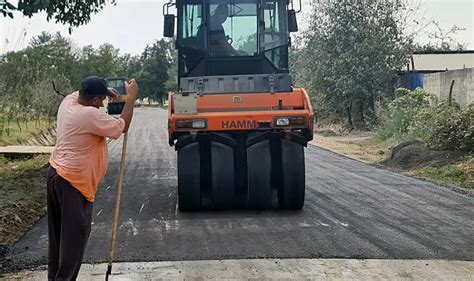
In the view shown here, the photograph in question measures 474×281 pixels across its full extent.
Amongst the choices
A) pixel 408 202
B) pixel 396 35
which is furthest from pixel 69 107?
pixel 396 35

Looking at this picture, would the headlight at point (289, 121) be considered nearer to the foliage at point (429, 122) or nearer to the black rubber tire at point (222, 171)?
the black rubber tire at point (222, 171)

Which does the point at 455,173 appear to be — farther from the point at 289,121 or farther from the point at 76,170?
the point at 76,170

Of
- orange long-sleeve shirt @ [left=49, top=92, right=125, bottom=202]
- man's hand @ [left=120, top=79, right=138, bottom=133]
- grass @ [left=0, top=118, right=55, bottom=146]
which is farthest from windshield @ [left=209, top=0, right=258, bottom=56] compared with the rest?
grass @ [left=0, top=118, right=55, bottom=146]

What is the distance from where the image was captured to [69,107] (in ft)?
18.0

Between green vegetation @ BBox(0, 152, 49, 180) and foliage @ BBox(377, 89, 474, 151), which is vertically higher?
foliage @ BBox(377, 89, 474, 151)

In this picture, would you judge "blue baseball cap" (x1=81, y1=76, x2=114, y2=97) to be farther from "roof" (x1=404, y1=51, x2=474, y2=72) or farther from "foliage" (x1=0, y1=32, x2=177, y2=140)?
"roof" (x1=404, y1=51, x2=474, y2=72)

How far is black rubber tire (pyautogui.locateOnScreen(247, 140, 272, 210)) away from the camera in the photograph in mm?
9883

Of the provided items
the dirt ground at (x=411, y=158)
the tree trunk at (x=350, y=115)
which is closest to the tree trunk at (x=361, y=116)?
the tree trunk at (x=350, y=115)

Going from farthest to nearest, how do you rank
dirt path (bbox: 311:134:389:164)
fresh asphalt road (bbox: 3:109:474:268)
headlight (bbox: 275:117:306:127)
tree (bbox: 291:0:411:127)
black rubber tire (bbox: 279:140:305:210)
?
tree (bbox: 291:0:411:127)
dirt path (bbox: 311:134:389:164)
black rubber tire (bbox: 279:140:305:210)
headlight (bbox: 275:117:306:127)
fresh asphalt road (bbox: 3:109:474:268)

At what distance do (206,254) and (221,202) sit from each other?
2746 millimetres

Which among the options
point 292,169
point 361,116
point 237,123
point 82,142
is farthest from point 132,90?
point 361,116

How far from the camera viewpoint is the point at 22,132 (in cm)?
2498

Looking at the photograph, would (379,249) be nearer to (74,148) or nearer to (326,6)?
(74,148)

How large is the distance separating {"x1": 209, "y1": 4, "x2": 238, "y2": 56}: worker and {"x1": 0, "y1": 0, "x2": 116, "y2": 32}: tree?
320cm
